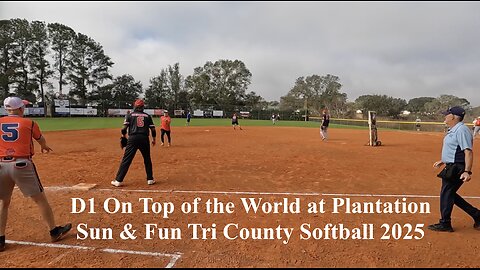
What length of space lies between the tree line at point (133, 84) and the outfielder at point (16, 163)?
54.6 meters

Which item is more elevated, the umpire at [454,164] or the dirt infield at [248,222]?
the umpire at [454,164]

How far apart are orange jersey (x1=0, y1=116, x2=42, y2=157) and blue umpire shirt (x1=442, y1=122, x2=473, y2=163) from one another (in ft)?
20.2

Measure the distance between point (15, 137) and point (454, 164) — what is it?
6.32 meters

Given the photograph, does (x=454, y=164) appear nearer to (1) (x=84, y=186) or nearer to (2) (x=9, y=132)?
(2) (x=9, y=132)

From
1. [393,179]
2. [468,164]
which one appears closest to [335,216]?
[468,164]

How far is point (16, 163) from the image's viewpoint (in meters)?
4.04

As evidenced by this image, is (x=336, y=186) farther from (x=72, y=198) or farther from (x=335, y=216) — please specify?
(x=72, y=198)

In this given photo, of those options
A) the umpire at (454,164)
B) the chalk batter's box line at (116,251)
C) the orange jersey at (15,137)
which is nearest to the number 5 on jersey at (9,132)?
the orange jersey at (15,137)

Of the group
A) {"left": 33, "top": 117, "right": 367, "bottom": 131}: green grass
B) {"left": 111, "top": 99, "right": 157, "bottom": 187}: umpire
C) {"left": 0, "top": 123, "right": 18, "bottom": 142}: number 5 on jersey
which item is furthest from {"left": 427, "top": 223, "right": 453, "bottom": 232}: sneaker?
{"left": 33, "top": 117, "right": 367, "bottom": 131}: green grass

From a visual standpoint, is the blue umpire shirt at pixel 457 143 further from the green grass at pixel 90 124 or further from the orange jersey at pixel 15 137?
the green grass at pixel 90 124

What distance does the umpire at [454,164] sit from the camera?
4562 millimetres

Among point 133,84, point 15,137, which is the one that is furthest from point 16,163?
point 133,84

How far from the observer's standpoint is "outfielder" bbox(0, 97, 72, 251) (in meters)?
4.04

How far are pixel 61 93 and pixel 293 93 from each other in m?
63.7
